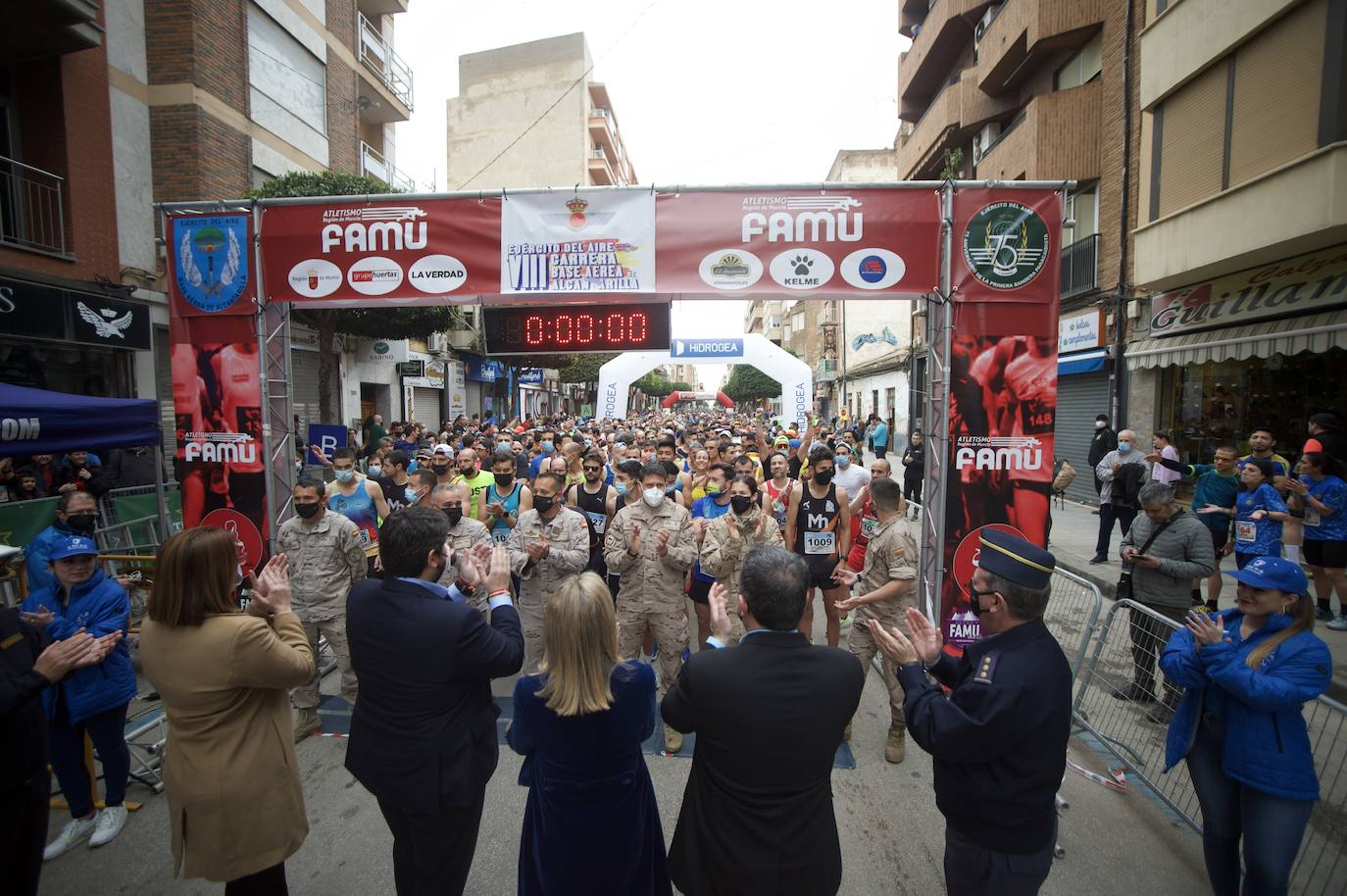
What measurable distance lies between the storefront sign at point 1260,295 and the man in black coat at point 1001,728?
9610 mm

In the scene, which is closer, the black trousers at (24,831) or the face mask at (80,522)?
the black trousers at (24,831)

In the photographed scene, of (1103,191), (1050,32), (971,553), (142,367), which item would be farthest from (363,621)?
(1050,32)

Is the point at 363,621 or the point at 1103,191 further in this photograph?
the point at 1103,191

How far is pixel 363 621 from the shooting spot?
2414mm

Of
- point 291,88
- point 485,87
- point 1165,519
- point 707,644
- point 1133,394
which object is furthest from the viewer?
point 485,87

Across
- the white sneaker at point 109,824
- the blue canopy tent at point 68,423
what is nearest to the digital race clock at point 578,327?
the blue canopy tent at point 68,423

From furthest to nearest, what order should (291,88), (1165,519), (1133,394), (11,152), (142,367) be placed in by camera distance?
(291,88) < (1133,394) < (142,367) < (11,152) < (1165,519)

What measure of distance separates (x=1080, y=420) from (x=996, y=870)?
15.2 metres

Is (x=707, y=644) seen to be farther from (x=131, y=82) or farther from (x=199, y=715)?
(x=131, y=82)

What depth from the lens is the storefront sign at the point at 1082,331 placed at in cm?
1366

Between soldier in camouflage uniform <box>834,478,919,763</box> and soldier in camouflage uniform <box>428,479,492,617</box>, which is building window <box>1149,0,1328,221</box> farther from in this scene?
soldier in camouflage uniform <box>428,479,492,617</box>

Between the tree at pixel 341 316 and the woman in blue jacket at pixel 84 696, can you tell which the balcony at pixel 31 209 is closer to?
the tree at pixel 341 316

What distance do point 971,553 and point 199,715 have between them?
4825 millimetres

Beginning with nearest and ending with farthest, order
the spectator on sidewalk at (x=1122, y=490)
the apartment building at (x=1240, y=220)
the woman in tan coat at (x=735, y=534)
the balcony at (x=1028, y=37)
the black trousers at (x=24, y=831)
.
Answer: the black trousers at (x=24, y=831) → the woman in tan coat at (x=735, y=534) → the apartment building at (x=1240, y=220) → the spectator on sidewalk at (x=1122, y=490) → the balcony at (x=1028, y=37)
